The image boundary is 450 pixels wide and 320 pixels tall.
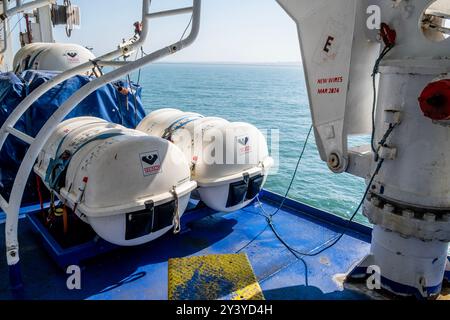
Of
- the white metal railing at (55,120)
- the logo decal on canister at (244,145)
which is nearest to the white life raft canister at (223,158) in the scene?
the logo decal on canister at (244,145)

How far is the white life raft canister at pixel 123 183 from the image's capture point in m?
2.94

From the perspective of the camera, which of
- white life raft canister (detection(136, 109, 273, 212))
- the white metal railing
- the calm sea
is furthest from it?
the calm sea

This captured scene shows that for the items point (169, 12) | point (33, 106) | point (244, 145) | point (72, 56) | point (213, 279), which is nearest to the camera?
point (169, 12)

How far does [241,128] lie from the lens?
3.93 metres

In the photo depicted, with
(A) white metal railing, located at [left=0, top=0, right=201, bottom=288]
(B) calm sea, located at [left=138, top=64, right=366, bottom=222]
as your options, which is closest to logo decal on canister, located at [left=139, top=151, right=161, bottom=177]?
(A) white metal railing, located at [left=0, top=0, right=201, bottom=288]

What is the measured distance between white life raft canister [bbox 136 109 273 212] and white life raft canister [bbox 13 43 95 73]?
2.87 metres

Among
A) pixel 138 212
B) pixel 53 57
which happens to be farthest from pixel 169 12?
pixel 53 57

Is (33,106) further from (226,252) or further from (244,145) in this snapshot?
(226,252)

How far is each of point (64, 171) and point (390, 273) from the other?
114 inches

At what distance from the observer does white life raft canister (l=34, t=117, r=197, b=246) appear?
9.63ft

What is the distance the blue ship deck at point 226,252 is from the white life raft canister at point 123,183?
1.21ft

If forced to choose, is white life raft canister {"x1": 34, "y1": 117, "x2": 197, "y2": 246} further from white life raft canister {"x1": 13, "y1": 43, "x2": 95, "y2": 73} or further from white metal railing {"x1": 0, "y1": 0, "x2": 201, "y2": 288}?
white life raft canister {"x1": 13, "y1": 43, "x2": 95, "y2": 73}

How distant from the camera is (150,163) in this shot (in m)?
3.10

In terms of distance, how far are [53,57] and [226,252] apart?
4356 mm
